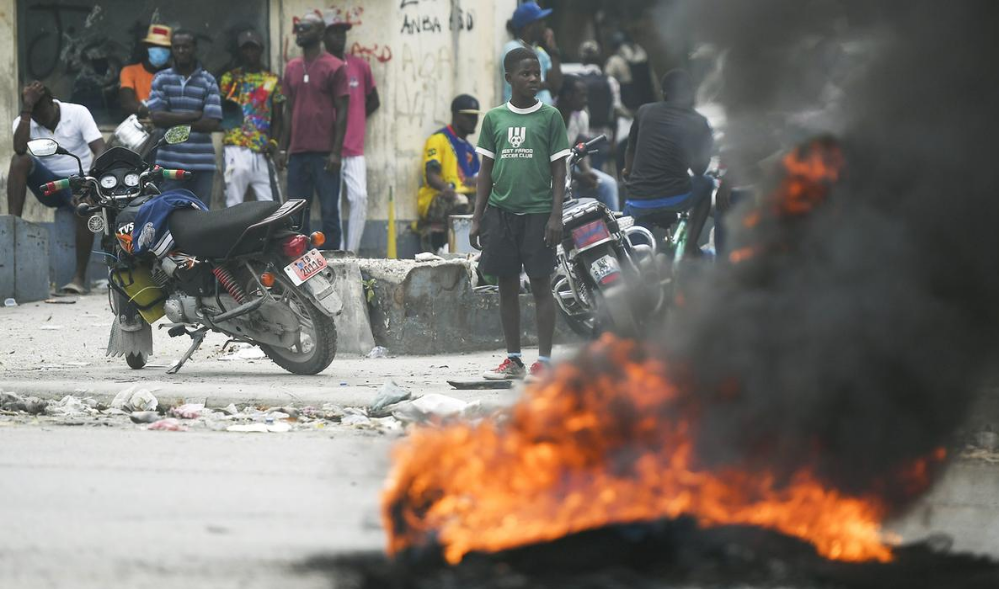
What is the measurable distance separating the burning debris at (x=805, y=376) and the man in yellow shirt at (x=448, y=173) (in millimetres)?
9438

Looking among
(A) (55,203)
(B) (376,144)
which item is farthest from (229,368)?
(B) (376,144)

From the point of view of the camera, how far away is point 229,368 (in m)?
9.37

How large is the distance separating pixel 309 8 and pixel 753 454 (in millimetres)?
10936

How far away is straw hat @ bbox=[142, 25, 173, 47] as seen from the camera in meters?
13.0

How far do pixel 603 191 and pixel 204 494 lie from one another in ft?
31.8

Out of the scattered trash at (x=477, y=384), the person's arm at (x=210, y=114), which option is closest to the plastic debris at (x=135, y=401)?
the scattered trash at (x=477, y=384)

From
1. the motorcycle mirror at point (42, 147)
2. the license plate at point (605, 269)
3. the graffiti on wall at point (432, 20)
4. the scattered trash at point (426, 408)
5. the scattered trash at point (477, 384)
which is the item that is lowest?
the scattered trash at point (477, 384)

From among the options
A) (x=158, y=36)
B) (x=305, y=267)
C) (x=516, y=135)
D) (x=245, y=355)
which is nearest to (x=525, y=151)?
(x=516, y=135)

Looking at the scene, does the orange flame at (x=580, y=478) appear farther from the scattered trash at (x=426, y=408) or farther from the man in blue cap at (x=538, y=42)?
the man in blue cap at (x=538, y=42)

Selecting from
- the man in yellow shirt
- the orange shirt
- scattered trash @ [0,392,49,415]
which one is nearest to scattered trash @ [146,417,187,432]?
scattered trash @ [0,392,49,415]

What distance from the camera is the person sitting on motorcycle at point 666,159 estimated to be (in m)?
10.6

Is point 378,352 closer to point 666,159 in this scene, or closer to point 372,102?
point 666,159

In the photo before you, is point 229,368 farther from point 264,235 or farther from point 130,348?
point 264,235

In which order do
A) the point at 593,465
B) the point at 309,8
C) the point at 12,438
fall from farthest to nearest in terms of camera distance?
the point at 309,8, the point at 12,438, the point at 593,465
